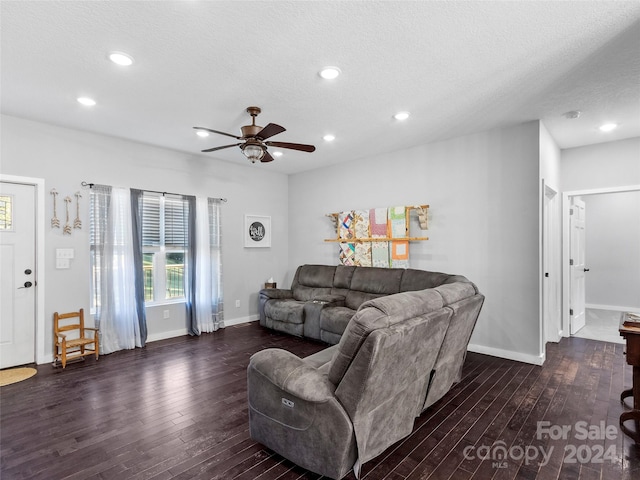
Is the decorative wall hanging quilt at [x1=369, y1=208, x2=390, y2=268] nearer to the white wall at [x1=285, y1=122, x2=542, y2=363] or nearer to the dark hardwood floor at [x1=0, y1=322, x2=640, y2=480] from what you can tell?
the white wall at [x1=285, y1=122, x2=542, y2=363]

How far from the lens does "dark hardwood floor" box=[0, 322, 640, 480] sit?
202cm

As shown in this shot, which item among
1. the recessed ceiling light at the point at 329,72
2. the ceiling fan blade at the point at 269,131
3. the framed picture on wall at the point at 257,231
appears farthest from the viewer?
the framed picture on wall at the point at 257,231

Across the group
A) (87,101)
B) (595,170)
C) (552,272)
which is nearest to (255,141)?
(87,101)

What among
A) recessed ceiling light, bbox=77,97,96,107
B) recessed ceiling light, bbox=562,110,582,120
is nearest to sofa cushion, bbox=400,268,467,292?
recessed ceiling light, bbox=562,110,582,120

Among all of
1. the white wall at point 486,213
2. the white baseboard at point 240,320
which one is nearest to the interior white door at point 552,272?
the white wall at point 486,213

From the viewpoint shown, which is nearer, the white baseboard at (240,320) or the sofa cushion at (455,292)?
the sofa cushion at (455,292)

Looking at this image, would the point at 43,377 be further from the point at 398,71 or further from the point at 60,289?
the point at 398,71

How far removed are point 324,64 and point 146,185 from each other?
3296mm

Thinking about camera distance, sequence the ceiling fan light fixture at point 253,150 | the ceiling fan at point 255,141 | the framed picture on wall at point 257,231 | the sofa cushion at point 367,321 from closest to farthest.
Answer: the sofa cushion at point 367,321 < the ceiling fan at point 255,141 < the ceiling fan light fixture at point 253,150 < the framed picture on wall at point 257,231

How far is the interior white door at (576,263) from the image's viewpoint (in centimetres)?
479

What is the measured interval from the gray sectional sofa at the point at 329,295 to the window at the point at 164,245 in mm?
1369

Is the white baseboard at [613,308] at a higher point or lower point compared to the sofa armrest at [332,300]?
lower

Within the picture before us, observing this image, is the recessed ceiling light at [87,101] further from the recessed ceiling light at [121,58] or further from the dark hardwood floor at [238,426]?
the dark hardwood floor at [238,426]

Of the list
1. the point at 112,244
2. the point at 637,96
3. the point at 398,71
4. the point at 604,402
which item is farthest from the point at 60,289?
the point at 637,96
